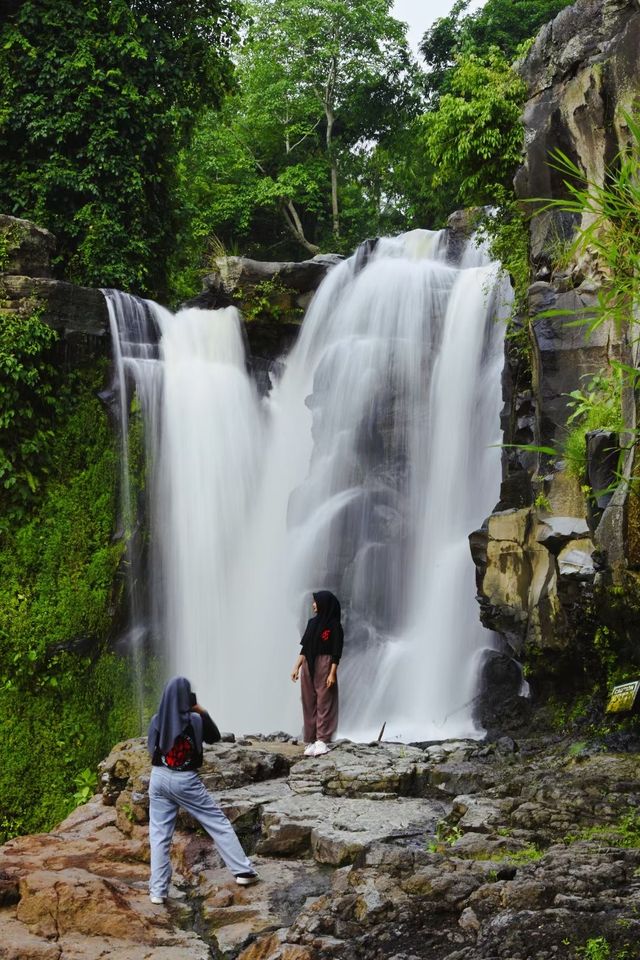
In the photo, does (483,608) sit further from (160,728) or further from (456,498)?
(160,728)

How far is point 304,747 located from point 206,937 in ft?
12.4

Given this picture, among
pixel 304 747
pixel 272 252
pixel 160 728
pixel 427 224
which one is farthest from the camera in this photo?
pixel 272 252

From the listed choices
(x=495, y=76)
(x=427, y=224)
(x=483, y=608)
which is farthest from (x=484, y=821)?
(x=427, y=224)

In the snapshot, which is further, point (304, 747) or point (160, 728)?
point (304, 747)

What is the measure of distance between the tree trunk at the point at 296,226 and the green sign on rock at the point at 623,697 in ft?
71.9

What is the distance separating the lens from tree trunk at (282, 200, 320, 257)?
28625 millimetres

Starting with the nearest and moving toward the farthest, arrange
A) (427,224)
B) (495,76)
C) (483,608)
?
(483,608) < (495,76) < (427,224)

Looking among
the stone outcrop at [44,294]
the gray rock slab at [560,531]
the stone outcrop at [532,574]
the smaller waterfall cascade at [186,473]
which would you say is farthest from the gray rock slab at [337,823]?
the stone outcrop at [44,294]

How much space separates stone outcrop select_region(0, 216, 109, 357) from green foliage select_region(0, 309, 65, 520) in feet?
0.70

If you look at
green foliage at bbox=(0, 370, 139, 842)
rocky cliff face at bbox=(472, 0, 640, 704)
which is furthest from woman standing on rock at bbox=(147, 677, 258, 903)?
green foliage at bbox=(0, 370, 139, 842)

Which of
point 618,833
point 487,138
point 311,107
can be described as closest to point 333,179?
point 311,107

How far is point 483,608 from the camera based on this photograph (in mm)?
10383

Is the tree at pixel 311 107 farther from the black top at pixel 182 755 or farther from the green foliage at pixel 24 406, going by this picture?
the black top at pixel 182 755

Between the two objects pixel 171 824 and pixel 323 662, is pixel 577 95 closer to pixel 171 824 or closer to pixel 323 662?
pixel 323 662
